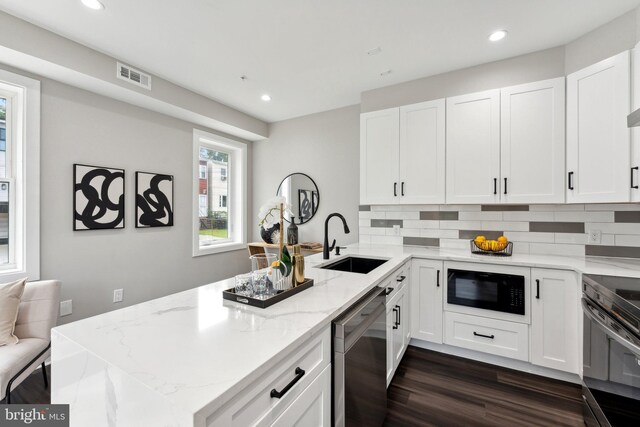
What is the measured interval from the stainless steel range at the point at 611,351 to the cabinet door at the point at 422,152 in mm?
1368

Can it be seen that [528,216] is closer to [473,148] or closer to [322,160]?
[473,148]

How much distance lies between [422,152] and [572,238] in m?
1.49

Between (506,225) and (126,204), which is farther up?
(126,204)

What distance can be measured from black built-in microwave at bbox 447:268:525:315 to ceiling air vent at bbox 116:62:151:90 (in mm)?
3373

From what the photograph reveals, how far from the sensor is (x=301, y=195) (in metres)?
4.11

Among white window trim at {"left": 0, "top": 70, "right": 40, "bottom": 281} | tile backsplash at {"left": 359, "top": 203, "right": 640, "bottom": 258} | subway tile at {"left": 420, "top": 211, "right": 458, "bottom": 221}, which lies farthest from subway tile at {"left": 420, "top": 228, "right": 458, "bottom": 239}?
white window trim at {"left": 0, "top": 70, "right": 40, "bottom": 281}

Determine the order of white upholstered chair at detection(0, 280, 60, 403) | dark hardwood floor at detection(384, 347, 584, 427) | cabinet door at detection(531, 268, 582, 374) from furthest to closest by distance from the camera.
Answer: cabinet door at detection(531, 268, 582, 374)
dark hardwood floor at detection(384, 347, 584, 427)
white upholstered chair at detection(0, 280, 60, 403)

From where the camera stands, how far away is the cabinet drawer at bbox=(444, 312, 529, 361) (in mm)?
2207

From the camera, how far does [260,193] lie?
453cm

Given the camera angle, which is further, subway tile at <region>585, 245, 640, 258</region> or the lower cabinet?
subway tile at <region>585, 245, 640, 258</region>

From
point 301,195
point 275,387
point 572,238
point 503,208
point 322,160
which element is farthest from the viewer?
point 301,195

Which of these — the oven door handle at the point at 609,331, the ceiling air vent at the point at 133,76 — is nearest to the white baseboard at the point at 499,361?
the oven door handle at the point at 609,331

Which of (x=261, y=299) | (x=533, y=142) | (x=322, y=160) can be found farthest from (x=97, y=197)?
(x=533, y=142)

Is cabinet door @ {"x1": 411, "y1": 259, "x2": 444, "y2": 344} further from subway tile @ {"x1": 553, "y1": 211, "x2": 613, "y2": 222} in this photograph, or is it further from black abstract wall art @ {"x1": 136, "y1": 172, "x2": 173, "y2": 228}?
black abstract wall art @ {"x1": 136, "y1": 172, "x2": 173, "y2": 228}
